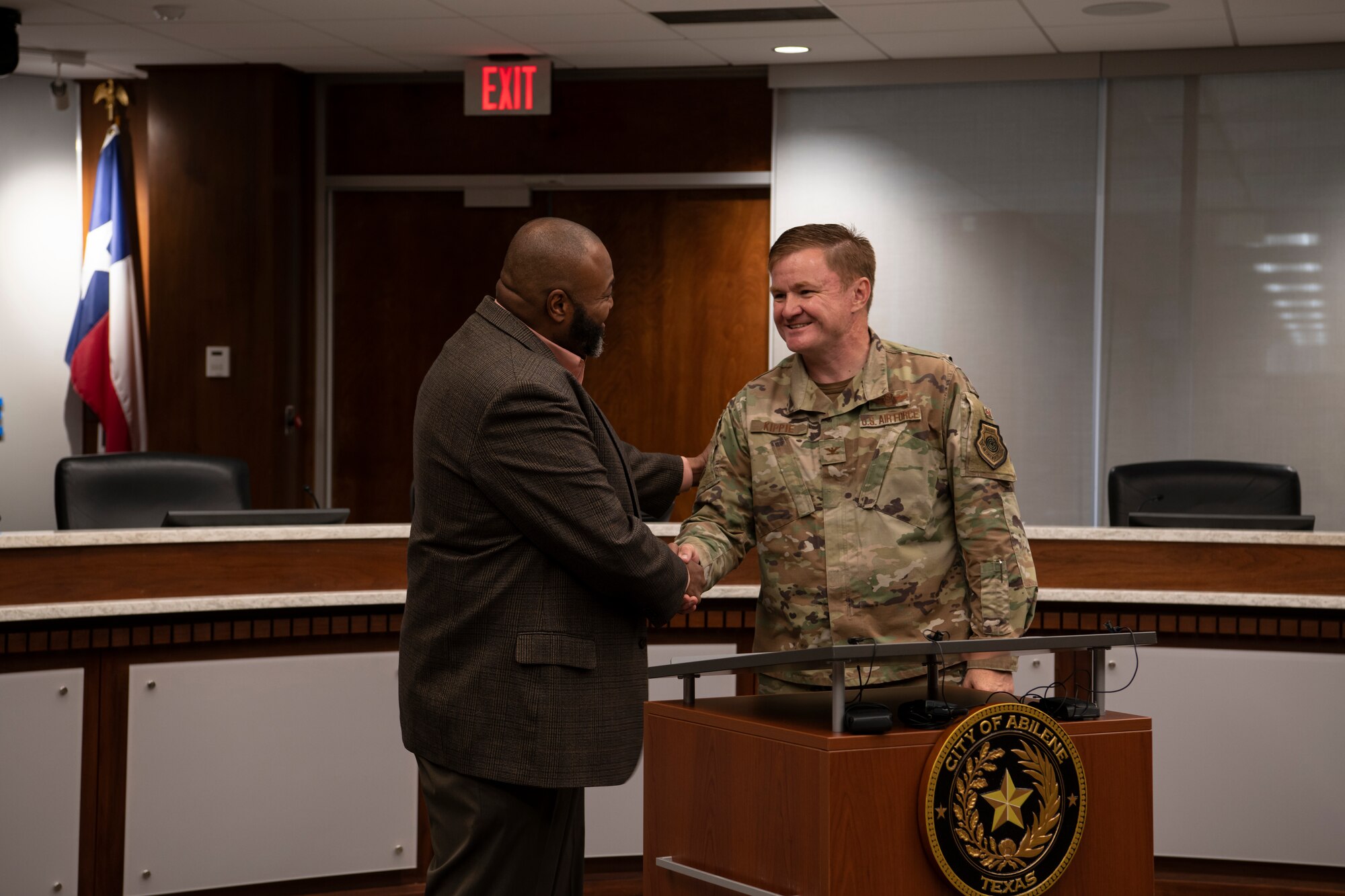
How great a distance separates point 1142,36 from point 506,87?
9.29 ft

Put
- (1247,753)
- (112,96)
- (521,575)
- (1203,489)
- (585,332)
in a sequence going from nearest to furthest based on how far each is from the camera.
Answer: (521,575)
(585,332)
(1247,753)
(1203,489)
(112,96)

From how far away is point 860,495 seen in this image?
2.31 m

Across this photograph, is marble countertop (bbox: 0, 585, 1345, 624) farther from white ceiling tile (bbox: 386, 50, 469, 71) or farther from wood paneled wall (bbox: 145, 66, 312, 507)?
white ceiling tile (bbox: 386, 50, 469, 71)

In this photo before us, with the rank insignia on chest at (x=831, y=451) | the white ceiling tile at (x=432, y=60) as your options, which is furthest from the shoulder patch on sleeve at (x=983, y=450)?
the white ceiling tile at (x=432, y=60)

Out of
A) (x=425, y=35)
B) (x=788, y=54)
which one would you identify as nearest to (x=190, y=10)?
(x=425, y=35)

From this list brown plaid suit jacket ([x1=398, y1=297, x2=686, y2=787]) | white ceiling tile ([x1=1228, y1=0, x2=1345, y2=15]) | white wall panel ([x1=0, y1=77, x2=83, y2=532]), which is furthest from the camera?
white wall panel ([x1=0, y1=77, x2=83, y2=532])

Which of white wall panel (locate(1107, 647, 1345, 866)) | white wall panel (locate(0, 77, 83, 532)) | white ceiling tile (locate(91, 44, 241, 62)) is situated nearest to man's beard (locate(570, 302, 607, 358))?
white wall panel (locate(1107, 647, 1345, 866))

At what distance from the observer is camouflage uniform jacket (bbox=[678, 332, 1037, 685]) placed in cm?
227

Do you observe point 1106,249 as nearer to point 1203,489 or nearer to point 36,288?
point 1203,489

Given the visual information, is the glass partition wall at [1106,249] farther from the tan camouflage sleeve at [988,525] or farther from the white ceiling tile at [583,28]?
the tan camouflage sleeve at [988,525]

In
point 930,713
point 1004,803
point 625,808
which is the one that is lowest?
point 625,808

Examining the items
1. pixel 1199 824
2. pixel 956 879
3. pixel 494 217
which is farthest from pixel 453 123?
pixel 956 879

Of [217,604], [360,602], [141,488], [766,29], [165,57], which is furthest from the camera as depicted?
[165,57]

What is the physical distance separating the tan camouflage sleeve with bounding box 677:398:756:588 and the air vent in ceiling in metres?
3.68
